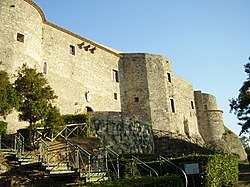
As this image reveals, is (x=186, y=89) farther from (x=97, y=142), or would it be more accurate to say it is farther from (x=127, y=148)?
(x=97, y=142)

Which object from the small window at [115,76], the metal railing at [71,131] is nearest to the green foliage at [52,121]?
the metal railing at [71,131]

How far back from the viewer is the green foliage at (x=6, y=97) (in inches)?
527

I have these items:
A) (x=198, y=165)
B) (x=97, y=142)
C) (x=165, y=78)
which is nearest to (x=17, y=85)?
(x=97, y=142)

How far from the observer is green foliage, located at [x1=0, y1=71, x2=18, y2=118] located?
527 inches

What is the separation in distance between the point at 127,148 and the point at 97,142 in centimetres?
267

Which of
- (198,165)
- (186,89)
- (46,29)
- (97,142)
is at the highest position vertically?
(46,29)

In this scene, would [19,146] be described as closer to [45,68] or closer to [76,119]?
[76,119]

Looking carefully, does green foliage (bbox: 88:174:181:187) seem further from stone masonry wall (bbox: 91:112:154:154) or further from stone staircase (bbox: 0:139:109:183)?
stone masonry wall (bbox: 91:112:154:154)

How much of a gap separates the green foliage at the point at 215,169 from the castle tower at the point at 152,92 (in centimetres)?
1431

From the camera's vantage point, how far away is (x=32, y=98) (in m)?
14.6

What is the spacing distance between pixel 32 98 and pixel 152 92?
15.7 m

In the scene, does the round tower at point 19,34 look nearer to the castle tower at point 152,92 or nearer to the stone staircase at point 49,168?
the stone staircase at point 49,168

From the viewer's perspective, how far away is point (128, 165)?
41.9ft

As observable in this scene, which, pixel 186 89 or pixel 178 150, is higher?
pixel 186 89
